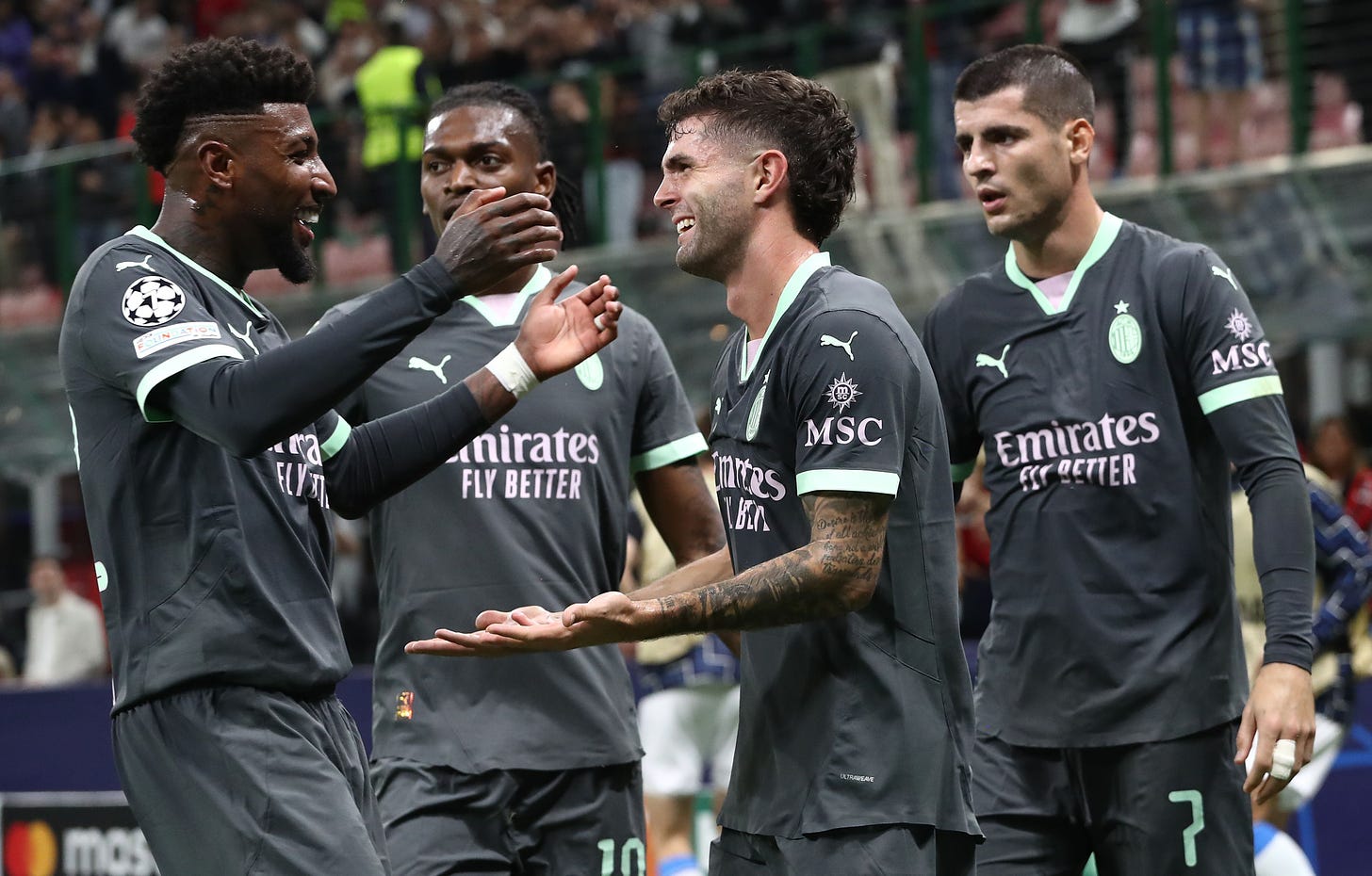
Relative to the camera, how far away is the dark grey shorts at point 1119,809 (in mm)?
4262

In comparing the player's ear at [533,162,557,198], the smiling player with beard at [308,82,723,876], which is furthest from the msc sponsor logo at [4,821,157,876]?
the player's ear at [533,162,557,198]

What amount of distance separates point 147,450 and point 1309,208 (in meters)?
7.83

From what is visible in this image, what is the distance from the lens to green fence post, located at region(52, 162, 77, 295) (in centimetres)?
1433

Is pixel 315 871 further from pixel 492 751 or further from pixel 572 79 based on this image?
pixel 572 79

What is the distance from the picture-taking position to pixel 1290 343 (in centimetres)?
999

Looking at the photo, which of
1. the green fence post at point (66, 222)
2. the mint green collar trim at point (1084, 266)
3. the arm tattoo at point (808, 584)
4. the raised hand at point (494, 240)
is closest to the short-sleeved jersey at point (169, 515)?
the raised hand at point (494, 240)

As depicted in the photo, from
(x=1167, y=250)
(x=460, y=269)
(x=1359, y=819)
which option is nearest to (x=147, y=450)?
(x=460, y=269)

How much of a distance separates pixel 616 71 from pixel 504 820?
8.28 meters

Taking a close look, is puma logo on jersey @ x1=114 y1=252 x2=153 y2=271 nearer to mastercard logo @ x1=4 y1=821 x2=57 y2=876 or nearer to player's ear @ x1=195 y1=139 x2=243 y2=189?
player's ear @ x1=195 y1=139 x2=243 y2=189

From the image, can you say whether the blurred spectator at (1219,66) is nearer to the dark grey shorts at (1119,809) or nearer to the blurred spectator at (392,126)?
the blurred spectator at (392,126)

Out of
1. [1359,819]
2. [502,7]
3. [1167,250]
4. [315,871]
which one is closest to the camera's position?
[315,871]

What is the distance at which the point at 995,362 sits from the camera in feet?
15.0

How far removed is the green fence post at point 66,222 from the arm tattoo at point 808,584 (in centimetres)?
1194

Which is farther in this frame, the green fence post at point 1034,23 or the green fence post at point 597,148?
the green fence post at point 597,148
